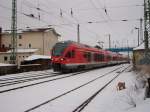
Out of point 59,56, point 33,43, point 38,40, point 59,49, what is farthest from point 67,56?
point 33,43

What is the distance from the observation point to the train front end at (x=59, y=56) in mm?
25052

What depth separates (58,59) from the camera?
25.1 meters

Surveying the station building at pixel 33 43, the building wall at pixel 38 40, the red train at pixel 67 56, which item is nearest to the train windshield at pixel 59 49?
the red train at pixel 67 56

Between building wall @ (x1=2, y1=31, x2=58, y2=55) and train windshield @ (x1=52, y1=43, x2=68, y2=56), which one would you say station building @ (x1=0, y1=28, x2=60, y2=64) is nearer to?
building wall @ (x1=2, y1=31, x2=58, y2=55)

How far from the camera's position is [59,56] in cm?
2527

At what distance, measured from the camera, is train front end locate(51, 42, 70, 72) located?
82.2 ft

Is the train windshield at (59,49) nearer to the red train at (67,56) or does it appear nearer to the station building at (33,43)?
the red train at (67,56)

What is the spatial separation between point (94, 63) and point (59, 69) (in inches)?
389

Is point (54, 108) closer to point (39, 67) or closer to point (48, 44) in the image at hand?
point (39, 67)

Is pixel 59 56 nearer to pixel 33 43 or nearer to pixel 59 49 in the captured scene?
pixel 59 49

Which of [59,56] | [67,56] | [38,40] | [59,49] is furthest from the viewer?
[38,40]

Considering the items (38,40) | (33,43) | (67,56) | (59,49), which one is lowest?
(67,56)

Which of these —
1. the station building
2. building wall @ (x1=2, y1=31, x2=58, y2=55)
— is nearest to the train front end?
the station building

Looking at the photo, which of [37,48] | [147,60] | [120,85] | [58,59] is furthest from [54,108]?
[37,48]
